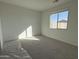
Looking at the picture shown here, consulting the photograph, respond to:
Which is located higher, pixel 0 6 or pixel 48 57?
pixel 0 6

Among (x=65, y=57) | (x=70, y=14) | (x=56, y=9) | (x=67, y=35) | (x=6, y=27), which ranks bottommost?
(x=65, y=57)

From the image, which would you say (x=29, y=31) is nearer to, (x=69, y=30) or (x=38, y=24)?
(x=38, y=24)

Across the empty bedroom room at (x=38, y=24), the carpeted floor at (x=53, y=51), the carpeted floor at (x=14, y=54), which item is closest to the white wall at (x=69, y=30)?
the empty bedroom room at (x=38, y=24)

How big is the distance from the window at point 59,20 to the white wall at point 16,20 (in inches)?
88.4

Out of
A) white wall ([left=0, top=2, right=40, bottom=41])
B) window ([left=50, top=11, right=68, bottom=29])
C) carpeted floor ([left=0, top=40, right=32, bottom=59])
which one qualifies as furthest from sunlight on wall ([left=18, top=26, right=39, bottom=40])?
carpeted floor ([left=0, top=40, right=32, bottom=59])

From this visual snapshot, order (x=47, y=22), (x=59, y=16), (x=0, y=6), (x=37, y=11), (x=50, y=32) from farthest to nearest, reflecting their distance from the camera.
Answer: (x=37, y=11), (x=47, y=22), (x=50, y=32), (x=0, y=6), (x=59, y=16)

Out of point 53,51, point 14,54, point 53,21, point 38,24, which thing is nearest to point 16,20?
point 38,24

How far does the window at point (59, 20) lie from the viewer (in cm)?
630

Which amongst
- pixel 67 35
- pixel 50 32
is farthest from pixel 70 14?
pixel 50 32

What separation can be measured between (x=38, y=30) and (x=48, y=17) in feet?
6.75

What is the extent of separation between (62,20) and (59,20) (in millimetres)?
442

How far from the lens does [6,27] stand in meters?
8.02

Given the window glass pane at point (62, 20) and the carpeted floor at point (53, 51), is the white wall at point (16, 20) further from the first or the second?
the carpeted floor at point (53, 51)

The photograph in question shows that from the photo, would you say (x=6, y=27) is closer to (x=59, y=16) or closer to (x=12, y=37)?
(x=12, y=37)
